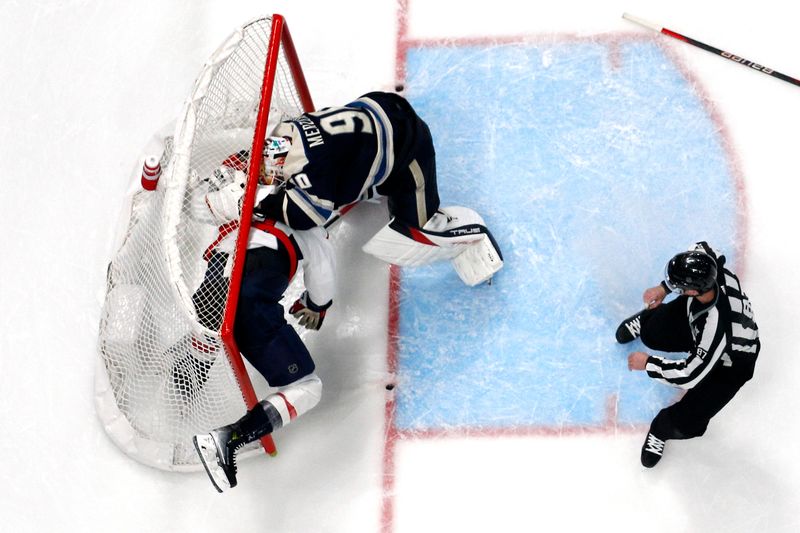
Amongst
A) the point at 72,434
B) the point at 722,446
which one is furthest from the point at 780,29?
the point at 72,434

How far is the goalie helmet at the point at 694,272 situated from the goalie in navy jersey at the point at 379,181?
0.83m

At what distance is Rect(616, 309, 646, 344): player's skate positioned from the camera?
314 centimetres

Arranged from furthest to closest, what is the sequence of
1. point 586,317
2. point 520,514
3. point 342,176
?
1. point 586,317
2. point 520,514
3. point 342,176

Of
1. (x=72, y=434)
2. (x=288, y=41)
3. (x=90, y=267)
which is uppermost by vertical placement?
(x=288, y=41)

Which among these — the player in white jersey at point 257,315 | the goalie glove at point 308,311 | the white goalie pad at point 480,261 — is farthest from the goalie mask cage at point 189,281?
the white goalie pad at point 480,261

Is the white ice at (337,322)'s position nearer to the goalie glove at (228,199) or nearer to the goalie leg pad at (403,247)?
the goalie leg pad at (403,247)

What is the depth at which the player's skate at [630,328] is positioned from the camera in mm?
3143

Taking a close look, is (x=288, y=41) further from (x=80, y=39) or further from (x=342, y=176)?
(x=80, y=39)

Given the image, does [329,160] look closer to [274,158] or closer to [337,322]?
[274,158]

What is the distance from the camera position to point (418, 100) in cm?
365

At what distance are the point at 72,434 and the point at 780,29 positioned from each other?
3137 mm

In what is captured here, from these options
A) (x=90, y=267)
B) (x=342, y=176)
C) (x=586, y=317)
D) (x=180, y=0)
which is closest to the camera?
(x=342, y=176)

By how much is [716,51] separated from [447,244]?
1.36 meters

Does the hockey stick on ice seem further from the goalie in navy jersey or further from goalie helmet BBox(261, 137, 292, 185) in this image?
goalie helmet BBox(261, 137, 292, 185)
